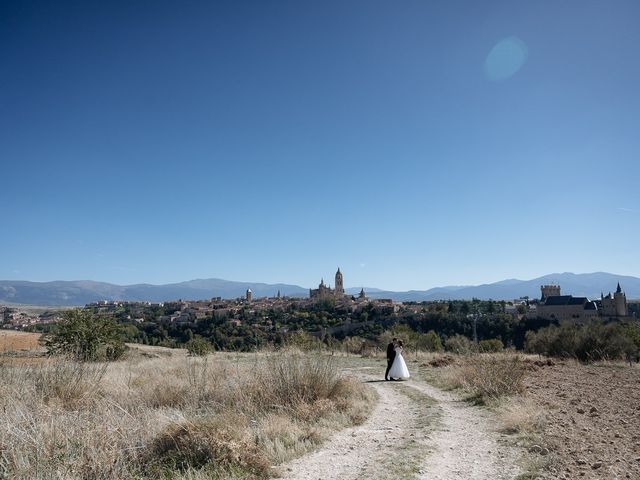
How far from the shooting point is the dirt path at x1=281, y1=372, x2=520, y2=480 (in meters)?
5.94

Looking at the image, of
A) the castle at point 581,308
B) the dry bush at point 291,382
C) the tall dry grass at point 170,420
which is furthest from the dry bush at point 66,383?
the castle at point 581,308

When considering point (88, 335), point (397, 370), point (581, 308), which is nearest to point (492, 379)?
point (397, 370)

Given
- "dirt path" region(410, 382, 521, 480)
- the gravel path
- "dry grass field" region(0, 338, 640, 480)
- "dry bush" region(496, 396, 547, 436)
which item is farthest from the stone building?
the gravel path

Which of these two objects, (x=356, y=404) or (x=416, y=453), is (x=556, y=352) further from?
(x=416, y=453)

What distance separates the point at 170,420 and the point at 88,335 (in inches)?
673

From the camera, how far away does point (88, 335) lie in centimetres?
2141

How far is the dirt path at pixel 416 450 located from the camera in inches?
234

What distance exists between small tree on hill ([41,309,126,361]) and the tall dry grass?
10.6m

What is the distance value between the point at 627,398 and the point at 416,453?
24.0ft

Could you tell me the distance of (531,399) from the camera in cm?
1024

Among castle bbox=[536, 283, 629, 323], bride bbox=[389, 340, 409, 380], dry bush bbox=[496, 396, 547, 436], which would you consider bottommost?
bride bbox=[389, 340, 409, 380]

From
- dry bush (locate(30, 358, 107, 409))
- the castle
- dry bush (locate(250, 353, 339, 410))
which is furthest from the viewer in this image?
the castle

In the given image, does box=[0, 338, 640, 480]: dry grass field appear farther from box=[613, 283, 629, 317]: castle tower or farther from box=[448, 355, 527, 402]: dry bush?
box=[613, 283, 629, 317]: castle tower

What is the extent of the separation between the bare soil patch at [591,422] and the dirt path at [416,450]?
80cm
